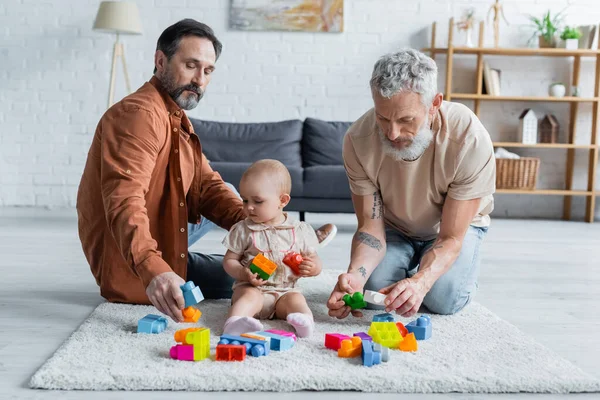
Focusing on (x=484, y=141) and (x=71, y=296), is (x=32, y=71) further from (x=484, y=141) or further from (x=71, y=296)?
(x=484, y=141)

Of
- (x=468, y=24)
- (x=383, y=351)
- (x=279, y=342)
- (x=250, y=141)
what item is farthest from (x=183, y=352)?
(x=468, y=24)

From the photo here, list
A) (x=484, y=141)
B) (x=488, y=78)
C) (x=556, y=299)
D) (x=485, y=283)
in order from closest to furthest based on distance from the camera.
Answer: (x=484, y=141)
(x=556, y=299)
(x=485, y=283)
(x=488, y=78)

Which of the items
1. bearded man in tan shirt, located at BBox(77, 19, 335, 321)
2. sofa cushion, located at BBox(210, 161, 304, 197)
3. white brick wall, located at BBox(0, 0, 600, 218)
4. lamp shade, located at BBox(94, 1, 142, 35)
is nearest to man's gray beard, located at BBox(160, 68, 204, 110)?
bearded man in tan shirt, located at BBox(77, 19, 335, 321)

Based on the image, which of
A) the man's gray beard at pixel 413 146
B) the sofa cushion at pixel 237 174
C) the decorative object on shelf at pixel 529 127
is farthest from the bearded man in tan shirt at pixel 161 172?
the decorative object on shelf at pixel 529 127

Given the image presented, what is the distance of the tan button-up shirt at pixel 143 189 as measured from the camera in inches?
81.7

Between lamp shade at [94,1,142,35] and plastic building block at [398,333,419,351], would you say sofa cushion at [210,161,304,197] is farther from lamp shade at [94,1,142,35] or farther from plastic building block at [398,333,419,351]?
plastic building block at [398,333,419,351]

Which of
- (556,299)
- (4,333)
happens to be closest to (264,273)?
(4,333)

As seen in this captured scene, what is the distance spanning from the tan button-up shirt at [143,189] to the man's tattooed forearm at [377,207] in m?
0.48

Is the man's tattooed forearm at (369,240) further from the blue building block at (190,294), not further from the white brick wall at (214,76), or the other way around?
the white brick wall at (214,76)

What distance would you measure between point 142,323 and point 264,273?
39cm

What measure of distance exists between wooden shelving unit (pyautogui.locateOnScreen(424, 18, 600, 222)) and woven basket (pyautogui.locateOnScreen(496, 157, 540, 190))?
8 cm

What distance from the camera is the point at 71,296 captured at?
8.57 ft

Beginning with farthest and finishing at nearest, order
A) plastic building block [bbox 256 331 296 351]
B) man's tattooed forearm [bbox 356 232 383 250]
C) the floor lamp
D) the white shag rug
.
Answer: the floor lamp
man's tattooed forearm [bbox 356 232 383 250]
plastic building block [bbox 256 331 296 351]
the white shag rug

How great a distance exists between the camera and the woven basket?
568cm
